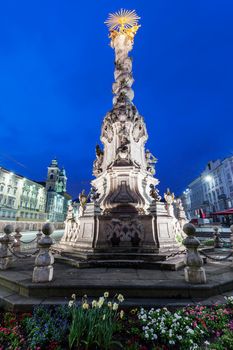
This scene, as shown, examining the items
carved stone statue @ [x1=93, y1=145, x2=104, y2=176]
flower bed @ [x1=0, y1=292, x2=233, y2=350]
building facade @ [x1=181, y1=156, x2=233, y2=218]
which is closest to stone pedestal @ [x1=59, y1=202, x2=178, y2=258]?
flower bed @ [x1=0, y1=292, x2=233, y2=350]

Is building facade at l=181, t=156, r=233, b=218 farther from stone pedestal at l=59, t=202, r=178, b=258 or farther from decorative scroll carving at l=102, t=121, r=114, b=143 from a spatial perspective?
stone pedestal at l=59, t=202, r=178, b=258

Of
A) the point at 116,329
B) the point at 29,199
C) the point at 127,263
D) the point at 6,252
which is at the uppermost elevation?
the point at 29,199

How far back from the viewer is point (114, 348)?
2.66 m

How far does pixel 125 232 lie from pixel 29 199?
64.6 m

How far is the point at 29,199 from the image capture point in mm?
63906

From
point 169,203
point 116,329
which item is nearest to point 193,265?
point 116,329

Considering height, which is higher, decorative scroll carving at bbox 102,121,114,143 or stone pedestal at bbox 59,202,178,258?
decorative scroll carving at bbox 102,121,114,143

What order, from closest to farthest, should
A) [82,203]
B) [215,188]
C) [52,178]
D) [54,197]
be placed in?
[82,203] < [215,188] < [54,197] < [52,178]

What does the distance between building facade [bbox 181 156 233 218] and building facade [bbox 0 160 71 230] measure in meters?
46.3

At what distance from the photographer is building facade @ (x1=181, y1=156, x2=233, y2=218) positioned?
48625mm

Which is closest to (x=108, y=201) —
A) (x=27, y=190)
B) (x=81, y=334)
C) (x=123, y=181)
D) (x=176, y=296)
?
(x=123, y=181)

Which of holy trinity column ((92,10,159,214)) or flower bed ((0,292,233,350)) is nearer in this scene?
flower bed ((0,292,233,350))

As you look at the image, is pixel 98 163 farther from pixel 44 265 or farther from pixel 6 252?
pixel 44 265

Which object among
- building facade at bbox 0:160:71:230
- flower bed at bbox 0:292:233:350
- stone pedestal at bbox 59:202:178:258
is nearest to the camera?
flower bed at bbox 0:292:233:350
